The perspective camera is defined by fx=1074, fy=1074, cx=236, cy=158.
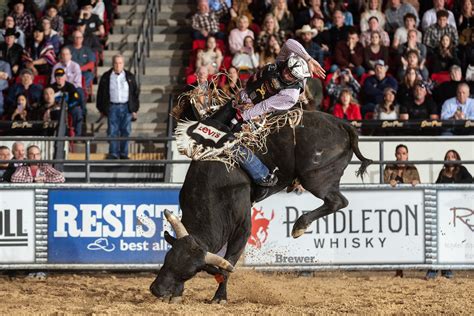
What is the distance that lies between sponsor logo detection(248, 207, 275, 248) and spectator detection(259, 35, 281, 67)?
3.48 m

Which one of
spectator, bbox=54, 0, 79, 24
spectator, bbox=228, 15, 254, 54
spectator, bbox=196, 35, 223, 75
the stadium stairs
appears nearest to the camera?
the stadium stairs

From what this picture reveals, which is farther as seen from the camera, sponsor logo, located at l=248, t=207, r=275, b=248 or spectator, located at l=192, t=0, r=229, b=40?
spectator, located at l=192, t=0, r=229, b=40

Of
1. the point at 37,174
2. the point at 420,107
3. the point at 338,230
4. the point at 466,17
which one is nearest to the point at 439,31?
the point at 466,17

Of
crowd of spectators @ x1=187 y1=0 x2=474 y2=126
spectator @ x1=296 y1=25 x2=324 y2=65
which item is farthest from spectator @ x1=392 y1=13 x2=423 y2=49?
spectator @ x1=296 y1=25 x2=324 y2=65

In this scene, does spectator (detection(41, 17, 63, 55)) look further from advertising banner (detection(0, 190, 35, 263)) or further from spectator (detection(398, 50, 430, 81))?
spectator (detection(398, 50, 430, 81))

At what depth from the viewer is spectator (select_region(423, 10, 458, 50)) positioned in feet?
53.4

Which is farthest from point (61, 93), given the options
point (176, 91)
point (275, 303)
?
point (275, 303)

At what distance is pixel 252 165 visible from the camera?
1003 cm

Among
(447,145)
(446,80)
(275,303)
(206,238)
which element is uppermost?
(446,80)

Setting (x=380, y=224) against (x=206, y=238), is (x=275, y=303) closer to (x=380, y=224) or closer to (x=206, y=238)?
(x=206, y=238)

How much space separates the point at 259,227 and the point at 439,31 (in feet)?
17.1

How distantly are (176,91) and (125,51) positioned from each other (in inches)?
56.5

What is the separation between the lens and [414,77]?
15.2 meters

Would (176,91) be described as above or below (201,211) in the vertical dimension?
above
